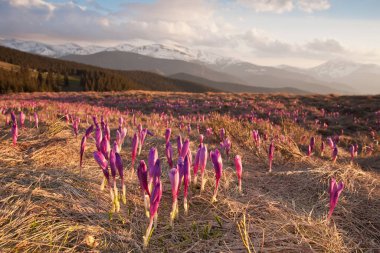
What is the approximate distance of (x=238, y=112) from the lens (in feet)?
61.7

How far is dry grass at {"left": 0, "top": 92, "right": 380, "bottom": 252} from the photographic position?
2.11 metres

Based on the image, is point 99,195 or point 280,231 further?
point 99,195

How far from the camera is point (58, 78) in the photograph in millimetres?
109375

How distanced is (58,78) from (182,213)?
388 ft

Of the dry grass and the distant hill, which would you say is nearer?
the dry grass

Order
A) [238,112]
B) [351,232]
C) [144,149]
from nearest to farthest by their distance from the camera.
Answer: [351,232] < [144,149] < [238,112]

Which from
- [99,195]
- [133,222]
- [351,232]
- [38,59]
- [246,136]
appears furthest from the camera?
[38,59]

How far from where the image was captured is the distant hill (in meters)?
86.8

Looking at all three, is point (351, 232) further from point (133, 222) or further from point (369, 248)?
point (133, 222)

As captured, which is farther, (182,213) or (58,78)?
(58,78)

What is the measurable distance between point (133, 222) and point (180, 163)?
2.02 ft

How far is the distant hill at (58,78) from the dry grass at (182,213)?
9227cm

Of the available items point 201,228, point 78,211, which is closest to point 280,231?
point 201,228

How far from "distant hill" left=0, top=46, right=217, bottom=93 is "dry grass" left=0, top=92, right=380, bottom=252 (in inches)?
3633
